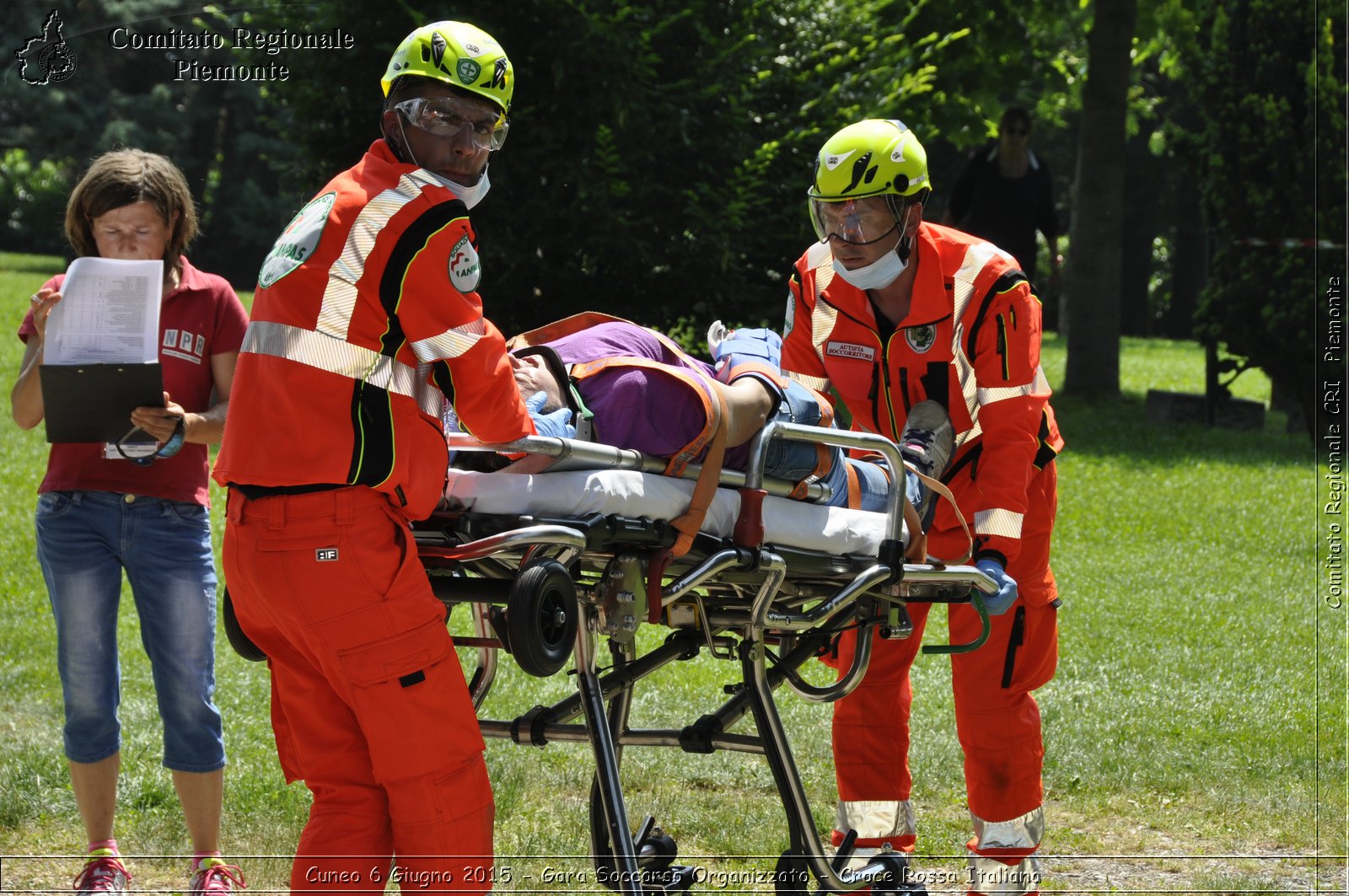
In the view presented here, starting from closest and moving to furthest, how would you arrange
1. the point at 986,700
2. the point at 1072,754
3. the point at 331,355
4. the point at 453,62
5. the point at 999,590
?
the point at 331,355 → the point at 453,62 → the point at 999,590 → the point at 986,700 → the point at 1072,754

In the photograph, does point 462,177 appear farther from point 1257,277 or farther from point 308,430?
point 1257,277

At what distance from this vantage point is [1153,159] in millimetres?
31375

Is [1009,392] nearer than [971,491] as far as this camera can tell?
Yes

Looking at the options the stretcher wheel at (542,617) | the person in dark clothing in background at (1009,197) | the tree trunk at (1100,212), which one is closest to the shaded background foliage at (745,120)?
the tree trunk at (1100,212)

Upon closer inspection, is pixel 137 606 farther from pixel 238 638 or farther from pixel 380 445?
pixel 380 445

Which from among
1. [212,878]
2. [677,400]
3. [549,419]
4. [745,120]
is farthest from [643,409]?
[745,120]

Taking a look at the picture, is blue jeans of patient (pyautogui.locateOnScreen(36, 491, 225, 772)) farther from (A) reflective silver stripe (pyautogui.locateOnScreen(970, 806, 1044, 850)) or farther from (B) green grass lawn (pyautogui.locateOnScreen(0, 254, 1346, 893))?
(A) reflective silver stripe (pyautogui.locateOnScreen(970, 806, 1044, 850))

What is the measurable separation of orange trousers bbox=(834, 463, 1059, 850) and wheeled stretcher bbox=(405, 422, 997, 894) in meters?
0.25

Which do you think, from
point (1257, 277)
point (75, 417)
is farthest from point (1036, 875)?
point (1257, 277)

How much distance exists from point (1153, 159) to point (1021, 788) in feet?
96.1

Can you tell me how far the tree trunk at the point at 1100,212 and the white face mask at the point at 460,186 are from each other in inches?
469

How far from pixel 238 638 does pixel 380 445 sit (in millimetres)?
767

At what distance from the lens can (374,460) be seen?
10.7ft

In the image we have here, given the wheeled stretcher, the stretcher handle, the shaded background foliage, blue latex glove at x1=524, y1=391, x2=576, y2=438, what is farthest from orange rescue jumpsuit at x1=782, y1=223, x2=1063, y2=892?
the shaded background foliage
